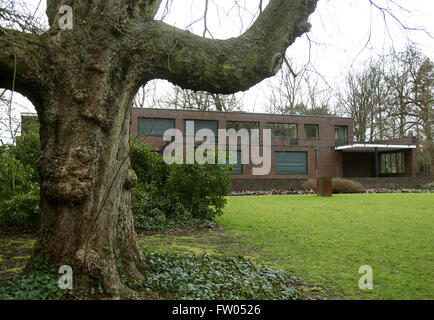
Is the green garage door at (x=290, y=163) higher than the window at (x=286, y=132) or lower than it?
lower

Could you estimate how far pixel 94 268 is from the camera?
10.6ft

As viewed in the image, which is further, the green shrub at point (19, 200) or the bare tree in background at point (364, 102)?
the bare tree in background at point (364, 102)

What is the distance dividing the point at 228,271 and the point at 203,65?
8.39 ft

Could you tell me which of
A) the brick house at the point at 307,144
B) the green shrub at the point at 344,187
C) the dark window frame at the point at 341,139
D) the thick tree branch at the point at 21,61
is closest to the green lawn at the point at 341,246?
the thick tree branch at the point at 21,61

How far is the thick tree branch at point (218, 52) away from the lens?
373 cm

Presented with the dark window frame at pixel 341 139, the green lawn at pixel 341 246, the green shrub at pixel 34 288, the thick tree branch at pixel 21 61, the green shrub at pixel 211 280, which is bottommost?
the green lawn at pixel 341 246

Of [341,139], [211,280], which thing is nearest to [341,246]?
[211,280]

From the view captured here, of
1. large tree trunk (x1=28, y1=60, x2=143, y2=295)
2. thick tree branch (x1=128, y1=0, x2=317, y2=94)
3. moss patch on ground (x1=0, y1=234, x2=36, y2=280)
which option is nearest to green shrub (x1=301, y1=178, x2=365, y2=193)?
moss patch on ground (x1=0, y1=234, x2=36, y2=280)

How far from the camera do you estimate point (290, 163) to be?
3450 centimetres

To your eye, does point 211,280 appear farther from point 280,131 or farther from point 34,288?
point 280,131

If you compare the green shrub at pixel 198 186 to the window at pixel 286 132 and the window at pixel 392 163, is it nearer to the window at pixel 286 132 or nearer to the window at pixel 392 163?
the window at pixel 286 132

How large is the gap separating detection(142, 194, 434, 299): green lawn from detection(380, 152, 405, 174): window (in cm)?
2954
